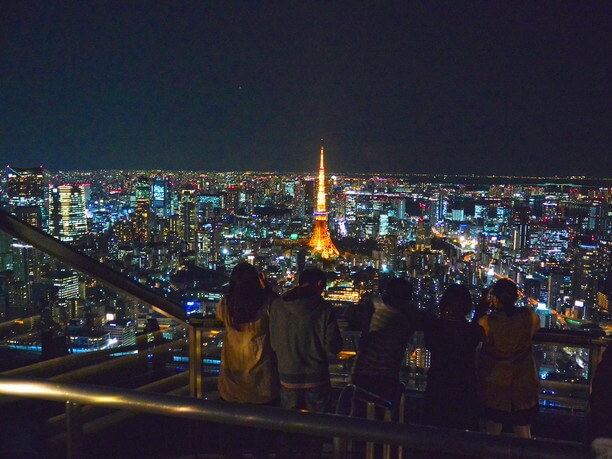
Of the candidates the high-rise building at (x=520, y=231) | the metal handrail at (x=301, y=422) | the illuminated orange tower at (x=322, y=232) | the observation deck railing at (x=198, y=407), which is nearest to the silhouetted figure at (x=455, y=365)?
the observation deck railing at (x=198, y=407)

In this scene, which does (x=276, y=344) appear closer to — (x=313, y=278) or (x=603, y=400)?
(x=313, y=278)

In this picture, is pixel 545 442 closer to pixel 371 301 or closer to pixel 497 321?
pixel 497 321

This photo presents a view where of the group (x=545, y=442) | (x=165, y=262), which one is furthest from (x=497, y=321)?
(x=165, y=262)

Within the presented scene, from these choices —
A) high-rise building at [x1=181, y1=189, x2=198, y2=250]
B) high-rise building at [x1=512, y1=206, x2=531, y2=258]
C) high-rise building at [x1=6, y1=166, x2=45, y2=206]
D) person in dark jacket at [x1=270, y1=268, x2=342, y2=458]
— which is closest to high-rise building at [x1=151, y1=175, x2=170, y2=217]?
high-rise building at [x1=181, y1=189, x2=198, y2=250]

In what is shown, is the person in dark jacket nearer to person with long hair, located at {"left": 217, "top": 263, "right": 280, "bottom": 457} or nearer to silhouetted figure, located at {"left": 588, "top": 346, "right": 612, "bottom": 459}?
person with long hair, located at {"left": 217, "top": 263, "right": 280, "bottom": 457}

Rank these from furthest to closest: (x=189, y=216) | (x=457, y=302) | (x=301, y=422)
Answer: (x=189, y=216) → (x=457, y=302) → (x=301, y=422)

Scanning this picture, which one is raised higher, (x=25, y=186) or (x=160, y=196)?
(x=25, y=186)

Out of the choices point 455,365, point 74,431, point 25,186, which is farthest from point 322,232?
point 74,431
